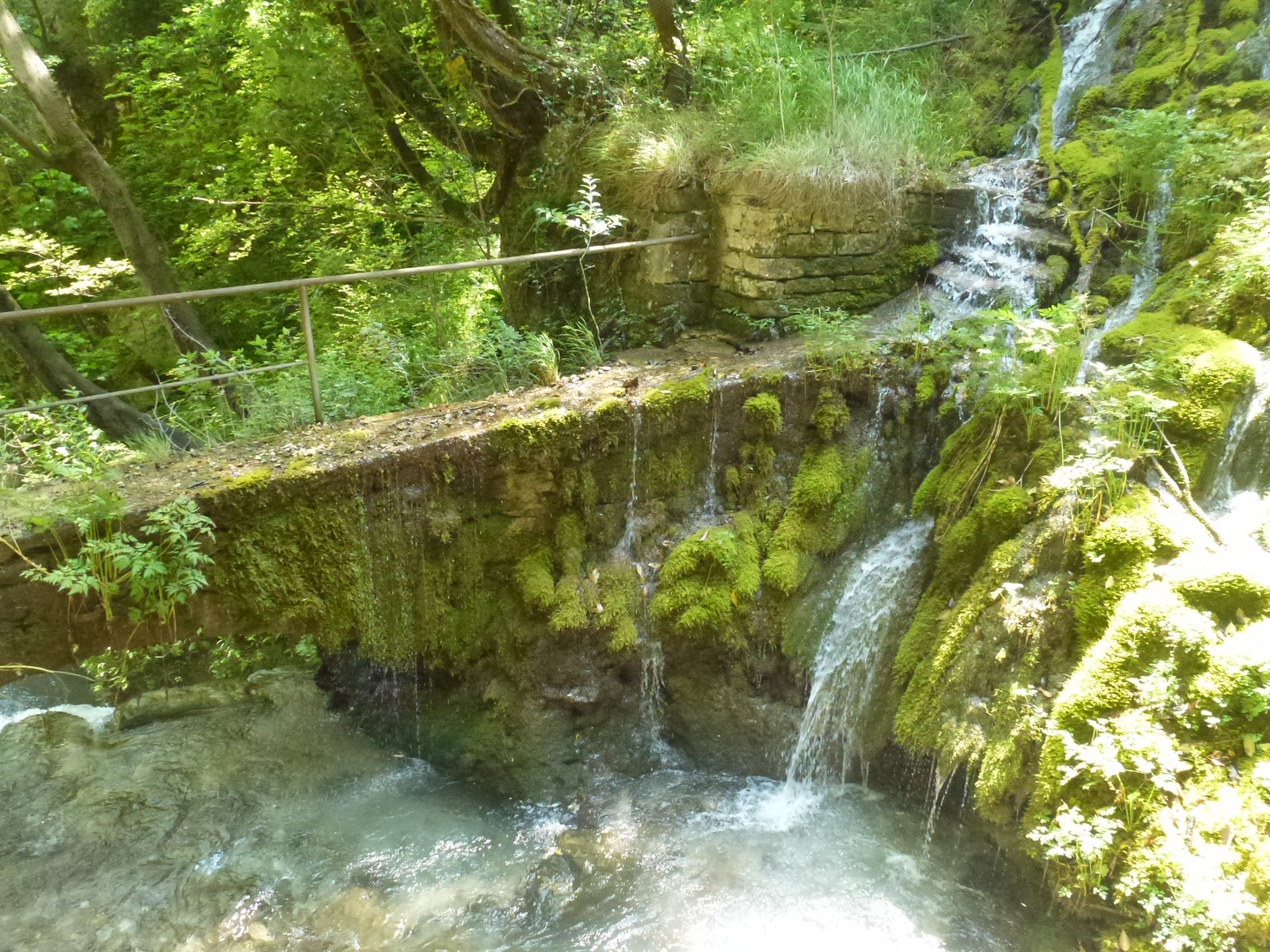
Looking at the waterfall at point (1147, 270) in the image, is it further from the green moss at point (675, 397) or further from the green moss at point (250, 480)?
the green moss at point (250, 480)

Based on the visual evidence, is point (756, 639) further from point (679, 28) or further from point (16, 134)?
point (16, 134)

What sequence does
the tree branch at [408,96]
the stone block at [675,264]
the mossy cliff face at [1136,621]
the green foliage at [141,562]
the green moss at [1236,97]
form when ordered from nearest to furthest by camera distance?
the mossy cliff face at [1136,621] < the green foliage at [141,562] < the green moss at [1236,97] < the stone block at [675,264] < the tree branch at [408,96]

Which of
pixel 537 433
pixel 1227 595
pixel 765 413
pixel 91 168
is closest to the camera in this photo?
pixel 1227 595

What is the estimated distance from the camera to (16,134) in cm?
696

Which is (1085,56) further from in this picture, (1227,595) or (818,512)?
(1227,595)

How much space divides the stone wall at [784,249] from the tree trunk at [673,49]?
4.22ft

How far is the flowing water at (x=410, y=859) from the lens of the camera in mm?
3461

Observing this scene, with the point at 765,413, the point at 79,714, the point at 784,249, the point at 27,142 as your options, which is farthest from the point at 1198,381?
the point at 27,142

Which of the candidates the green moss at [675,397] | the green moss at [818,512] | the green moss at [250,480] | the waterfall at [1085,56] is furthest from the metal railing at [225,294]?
the waterfall at [1085,56]

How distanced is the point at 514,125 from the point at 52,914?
6.36m

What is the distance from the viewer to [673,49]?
6.44 m

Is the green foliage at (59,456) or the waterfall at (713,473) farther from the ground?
the green foliage at (59,456)

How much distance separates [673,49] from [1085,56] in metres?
4.13

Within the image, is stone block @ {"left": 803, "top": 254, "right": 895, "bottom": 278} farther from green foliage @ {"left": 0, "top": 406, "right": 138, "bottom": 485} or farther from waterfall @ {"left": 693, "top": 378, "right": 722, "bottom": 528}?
green foliage @ {"left": 0, "top": 406, "right": 138, "bottom": 485}
